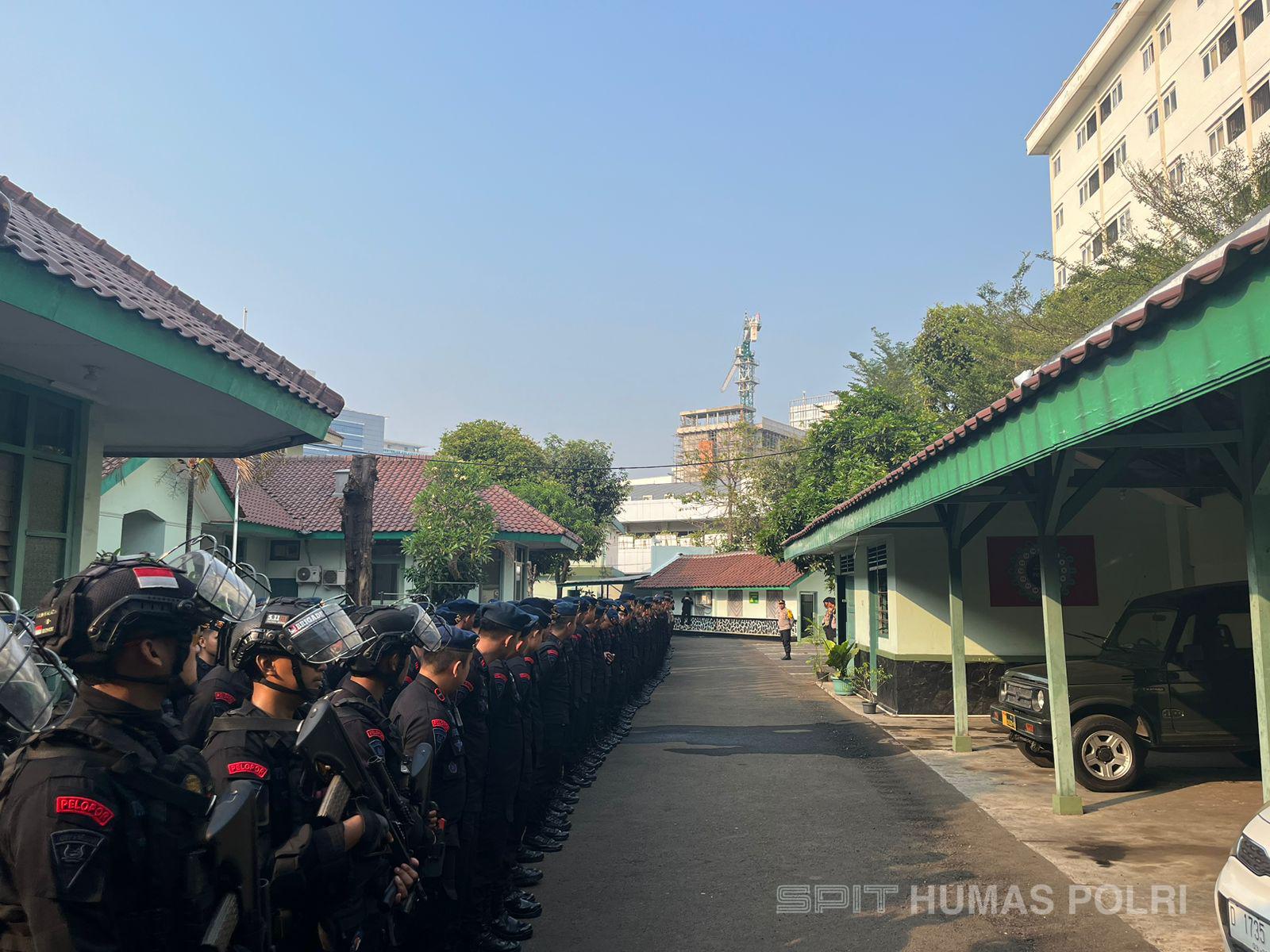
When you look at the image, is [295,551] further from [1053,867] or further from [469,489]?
[1053,867]

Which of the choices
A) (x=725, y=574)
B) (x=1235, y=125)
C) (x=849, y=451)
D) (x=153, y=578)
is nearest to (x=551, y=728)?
(x=153, y=578)

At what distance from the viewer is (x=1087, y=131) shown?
3872 cm

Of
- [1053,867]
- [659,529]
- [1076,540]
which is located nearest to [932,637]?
[1076,540]

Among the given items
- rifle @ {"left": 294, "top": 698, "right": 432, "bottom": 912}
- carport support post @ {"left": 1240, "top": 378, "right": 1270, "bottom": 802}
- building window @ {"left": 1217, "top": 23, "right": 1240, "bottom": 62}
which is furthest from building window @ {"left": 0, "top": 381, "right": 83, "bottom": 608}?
building window @ {"left": 1217, "top": 23, "right": 1240, "bottom": 62}

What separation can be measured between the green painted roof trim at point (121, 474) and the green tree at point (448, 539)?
667 centimetres

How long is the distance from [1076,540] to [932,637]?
7.96ft

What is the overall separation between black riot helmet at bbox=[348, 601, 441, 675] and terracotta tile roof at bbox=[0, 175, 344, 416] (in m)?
2.32

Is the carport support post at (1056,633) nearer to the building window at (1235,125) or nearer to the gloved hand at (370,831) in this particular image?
the gloved hand at (370,831)

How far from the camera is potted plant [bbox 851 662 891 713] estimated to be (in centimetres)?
1448

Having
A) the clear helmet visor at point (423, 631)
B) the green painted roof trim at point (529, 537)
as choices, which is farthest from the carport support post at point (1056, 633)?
the green painted roof trim at point (529, 537)

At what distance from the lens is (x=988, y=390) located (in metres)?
30.6

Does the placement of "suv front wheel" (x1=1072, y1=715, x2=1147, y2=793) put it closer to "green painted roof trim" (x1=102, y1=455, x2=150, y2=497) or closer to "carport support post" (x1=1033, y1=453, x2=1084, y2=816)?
"carport support post" (x1=1033, y1=453, x2=1084, y2=816)

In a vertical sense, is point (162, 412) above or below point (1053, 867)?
above

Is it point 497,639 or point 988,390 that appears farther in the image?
point 988,390
